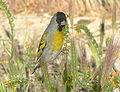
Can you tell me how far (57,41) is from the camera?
230cm

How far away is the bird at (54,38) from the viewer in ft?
7.07

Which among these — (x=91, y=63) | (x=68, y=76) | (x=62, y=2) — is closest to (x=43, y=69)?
(x=68, y=76)

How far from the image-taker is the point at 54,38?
7.61ft

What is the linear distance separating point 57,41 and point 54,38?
0.11 ft

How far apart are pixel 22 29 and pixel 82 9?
1485 millimetres

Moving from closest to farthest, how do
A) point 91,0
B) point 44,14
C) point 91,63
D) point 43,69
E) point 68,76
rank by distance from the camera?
point 43,69
point 68,76
point 91,63
point 91,0
point 44,14

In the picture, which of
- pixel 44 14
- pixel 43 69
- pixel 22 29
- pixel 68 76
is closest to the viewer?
pixel 43 69

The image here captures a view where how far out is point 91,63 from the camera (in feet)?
13.6

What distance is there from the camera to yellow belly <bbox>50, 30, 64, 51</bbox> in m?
2.25

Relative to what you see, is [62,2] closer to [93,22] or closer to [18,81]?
[93,22]

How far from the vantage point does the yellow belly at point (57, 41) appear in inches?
88.5

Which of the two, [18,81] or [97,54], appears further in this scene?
[97,54]

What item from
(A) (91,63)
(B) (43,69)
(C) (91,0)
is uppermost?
(C) (91,0)

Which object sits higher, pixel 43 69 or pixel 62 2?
pixel 62 2
